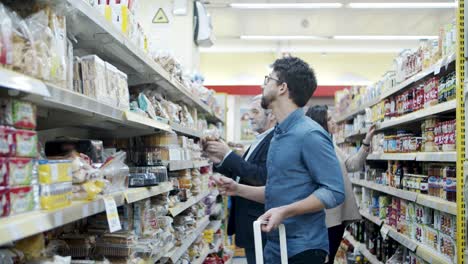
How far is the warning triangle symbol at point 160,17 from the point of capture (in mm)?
6609

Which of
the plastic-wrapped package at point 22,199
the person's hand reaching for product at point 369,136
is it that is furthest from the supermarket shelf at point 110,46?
the person's hand reaching for product at point 369,136

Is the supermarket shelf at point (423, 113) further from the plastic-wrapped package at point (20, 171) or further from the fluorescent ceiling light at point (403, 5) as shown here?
the fluorescent ceiling light at point (403, 5)

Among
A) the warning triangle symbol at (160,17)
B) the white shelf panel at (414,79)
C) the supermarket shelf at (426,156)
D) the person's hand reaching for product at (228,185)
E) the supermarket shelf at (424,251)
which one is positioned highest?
the warning triangle symbol at (160,17)

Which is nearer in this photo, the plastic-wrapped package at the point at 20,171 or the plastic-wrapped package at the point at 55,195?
the plastic-wrapped package at the point at 20,171

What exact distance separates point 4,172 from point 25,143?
120mm

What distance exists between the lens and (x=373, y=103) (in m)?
5.43

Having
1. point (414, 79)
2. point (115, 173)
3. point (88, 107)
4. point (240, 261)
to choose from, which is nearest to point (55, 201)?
point (88, 107)

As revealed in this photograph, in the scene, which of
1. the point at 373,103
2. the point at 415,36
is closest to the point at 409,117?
the point at 373,103

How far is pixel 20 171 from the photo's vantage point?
1.27m

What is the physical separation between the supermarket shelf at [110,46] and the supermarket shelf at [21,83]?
1.32ft

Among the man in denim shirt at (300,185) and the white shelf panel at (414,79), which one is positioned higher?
the white shelf panel at (414,79)

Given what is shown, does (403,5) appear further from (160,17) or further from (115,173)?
(115,173)

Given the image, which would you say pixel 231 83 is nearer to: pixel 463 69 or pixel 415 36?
pixel 415 36

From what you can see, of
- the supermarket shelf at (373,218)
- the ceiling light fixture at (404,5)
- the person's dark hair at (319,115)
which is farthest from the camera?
the ceiling light fixture at (404,5)
